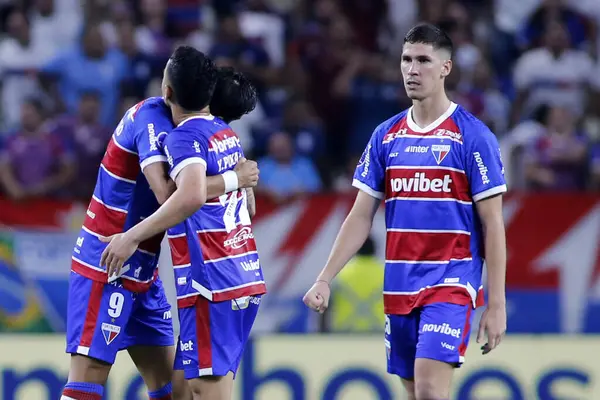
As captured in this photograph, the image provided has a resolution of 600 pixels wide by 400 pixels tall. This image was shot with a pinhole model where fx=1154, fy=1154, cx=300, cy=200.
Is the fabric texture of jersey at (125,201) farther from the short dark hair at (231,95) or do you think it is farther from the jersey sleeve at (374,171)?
the jersey sleeve at (374,171)

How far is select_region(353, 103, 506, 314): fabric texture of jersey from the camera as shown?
5953mm

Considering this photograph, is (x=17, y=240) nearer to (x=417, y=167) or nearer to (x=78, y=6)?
(x=78, y=6)

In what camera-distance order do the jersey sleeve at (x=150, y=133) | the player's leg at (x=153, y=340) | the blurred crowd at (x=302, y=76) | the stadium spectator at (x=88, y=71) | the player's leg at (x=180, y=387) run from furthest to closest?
the stadium spectator at (x=88, y=71) → the blurred crowd at (x=302, y=76) → the player's leg at (x=153, y=340) → the player's leg at (x=180, y=387) → the jersey sleeve at (x=150, y=133)

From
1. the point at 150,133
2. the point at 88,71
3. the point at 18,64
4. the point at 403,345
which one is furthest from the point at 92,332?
the point at 18,64

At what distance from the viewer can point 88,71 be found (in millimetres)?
12469

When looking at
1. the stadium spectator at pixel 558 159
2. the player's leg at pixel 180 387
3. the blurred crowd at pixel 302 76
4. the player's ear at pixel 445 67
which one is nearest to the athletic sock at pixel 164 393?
the player's leg at pixel 180 387

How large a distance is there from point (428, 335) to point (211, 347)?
1.12 meters

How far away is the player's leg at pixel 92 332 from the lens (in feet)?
20.1

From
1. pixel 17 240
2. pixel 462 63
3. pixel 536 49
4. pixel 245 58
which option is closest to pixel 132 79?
pixel 245 58

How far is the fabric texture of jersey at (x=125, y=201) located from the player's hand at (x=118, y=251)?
0.32m

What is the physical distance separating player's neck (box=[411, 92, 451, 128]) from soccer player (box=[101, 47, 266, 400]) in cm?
99

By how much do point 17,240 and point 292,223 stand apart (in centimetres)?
259

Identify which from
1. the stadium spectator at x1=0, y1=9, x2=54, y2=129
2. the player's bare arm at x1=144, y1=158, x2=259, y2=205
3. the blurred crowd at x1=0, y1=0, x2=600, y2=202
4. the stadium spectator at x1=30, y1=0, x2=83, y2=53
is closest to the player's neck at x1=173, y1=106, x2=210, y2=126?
the player's bare arm at x1=144, y1=158, x2=259, y2=205

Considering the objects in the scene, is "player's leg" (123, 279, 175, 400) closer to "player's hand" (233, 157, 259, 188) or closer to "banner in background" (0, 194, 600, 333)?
"player's hand" (233, 157, 259, 188)
